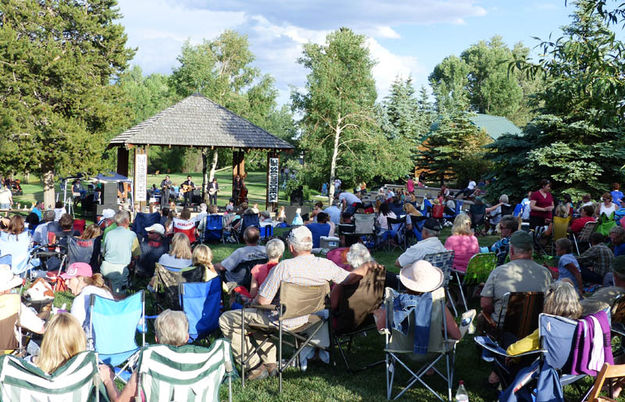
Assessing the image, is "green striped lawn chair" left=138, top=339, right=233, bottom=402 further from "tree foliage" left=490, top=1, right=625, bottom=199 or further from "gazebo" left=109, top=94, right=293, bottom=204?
"gazebo" left=109, top=94, right=293, bottom=204

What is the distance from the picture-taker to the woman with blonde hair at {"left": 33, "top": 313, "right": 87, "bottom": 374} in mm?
3389

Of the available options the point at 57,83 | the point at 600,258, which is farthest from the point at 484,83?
the point at 600,258

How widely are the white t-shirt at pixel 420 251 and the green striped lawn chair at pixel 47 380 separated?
418cm

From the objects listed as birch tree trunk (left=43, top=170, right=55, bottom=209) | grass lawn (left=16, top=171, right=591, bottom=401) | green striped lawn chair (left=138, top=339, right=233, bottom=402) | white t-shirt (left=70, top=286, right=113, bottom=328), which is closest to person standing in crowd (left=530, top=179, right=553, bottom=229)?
grass lawn (left=16, top=171, right=591, bottom=401)

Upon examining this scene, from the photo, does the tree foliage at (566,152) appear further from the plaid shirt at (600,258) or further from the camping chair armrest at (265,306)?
the camping chair armrest at (265,306)

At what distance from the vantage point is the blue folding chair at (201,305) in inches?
223

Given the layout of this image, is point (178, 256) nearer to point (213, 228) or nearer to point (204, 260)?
point (204, 260)

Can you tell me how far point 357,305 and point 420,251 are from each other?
1644mm

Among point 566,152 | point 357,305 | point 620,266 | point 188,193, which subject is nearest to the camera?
point 620,266

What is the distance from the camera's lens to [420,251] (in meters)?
6.90

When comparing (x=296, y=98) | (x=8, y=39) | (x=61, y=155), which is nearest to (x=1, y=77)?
(x=8, y=39)

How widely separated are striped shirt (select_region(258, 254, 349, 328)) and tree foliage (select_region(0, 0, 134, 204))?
65.3 feet

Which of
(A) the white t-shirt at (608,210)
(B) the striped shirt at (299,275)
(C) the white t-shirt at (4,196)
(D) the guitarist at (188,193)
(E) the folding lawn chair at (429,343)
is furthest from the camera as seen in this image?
(D) the guitarist at (188,193)

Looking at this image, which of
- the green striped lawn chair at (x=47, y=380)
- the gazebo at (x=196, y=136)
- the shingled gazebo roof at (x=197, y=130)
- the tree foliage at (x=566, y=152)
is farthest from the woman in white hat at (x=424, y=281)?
the shingled gazebo roof at (x=197, y=130)
